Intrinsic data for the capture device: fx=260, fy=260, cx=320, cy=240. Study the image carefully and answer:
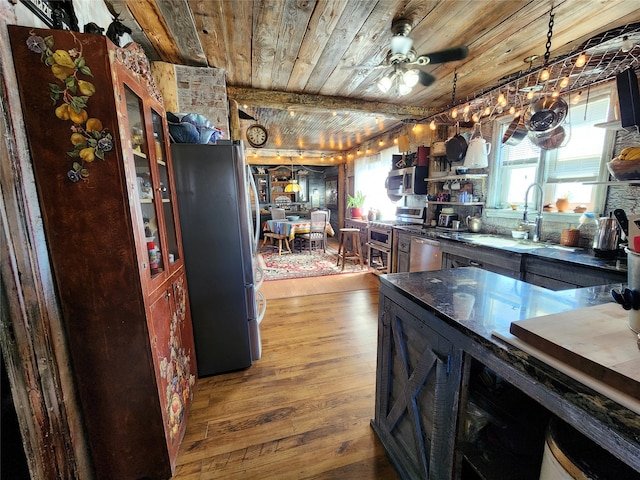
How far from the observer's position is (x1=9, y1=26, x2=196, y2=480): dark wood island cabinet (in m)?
0.99

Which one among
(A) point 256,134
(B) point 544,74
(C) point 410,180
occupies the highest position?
(A) point 256,134

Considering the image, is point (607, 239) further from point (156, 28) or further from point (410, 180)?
point (156, 28)

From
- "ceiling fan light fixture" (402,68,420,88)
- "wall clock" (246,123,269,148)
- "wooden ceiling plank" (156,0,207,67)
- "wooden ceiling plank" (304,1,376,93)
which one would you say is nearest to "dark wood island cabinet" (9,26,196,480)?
"wooden ceiling plank" (156,0,207,67)

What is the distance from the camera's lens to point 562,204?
2422mm

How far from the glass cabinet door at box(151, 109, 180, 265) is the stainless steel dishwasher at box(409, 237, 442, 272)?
246 cm

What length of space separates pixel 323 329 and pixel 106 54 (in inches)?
99.7

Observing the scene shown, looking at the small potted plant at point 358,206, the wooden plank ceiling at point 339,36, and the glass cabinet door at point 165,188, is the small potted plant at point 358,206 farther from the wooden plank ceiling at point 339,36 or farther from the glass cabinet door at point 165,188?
the glass cabinet door at point 165,188

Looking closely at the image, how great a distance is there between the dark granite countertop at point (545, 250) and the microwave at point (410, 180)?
0.98 meters

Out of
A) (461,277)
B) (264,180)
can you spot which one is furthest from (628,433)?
(264,180)

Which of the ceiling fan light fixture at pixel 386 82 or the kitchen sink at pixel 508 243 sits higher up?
the ceiling fan light fixture at pixel 386 82

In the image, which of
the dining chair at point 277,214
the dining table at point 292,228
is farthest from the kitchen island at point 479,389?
the dining chair at point 277,214

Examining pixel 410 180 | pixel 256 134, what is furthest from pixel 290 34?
pixel 410 180

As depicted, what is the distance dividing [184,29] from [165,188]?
124 cm

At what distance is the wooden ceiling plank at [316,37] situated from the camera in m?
1.70
